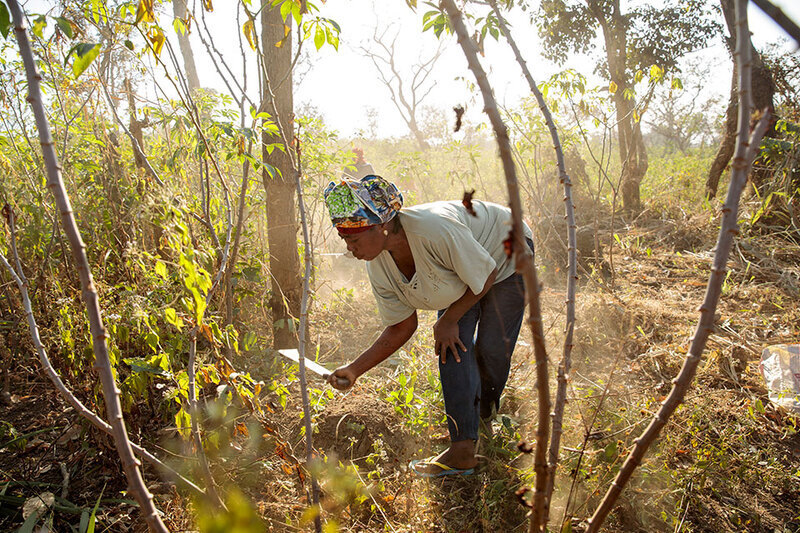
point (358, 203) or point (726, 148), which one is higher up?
point (726, 148)

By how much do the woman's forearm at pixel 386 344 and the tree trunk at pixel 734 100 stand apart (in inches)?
180

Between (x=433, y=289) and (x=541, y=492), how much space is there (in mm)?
1150

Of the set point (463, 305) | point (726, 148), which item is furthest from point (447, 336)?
point (726, 148)

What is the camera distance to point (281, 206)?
10.3ft

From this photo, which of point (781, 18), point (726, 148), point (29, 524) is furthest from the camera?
point (726, 148)

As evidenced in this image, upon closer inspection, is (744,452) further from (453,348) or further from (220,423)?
(220,423)

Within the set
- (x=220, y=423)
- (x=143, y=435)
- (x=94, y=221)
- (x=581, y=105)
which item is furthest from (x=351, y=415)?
(x=581, y=105)

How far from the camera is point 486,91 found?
66cm

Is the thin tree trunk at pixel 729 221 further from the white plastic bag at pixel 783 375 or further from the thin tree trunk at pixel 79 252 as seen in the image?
the white plastic bag at pixel 783 375

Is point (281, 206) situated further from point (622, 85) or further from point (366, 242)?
point (622, 85)

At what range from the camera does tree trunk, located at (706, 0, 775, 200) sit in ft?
16.2

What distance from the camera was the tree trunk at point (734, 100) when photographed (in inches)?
195

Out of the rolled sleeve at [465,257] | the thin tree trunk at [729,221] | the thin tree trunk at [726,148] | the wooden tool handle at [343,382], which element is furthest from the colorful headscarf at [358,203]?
the thin tree trunk at [726,148]

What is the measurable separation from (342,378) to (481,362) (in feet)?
2.54
